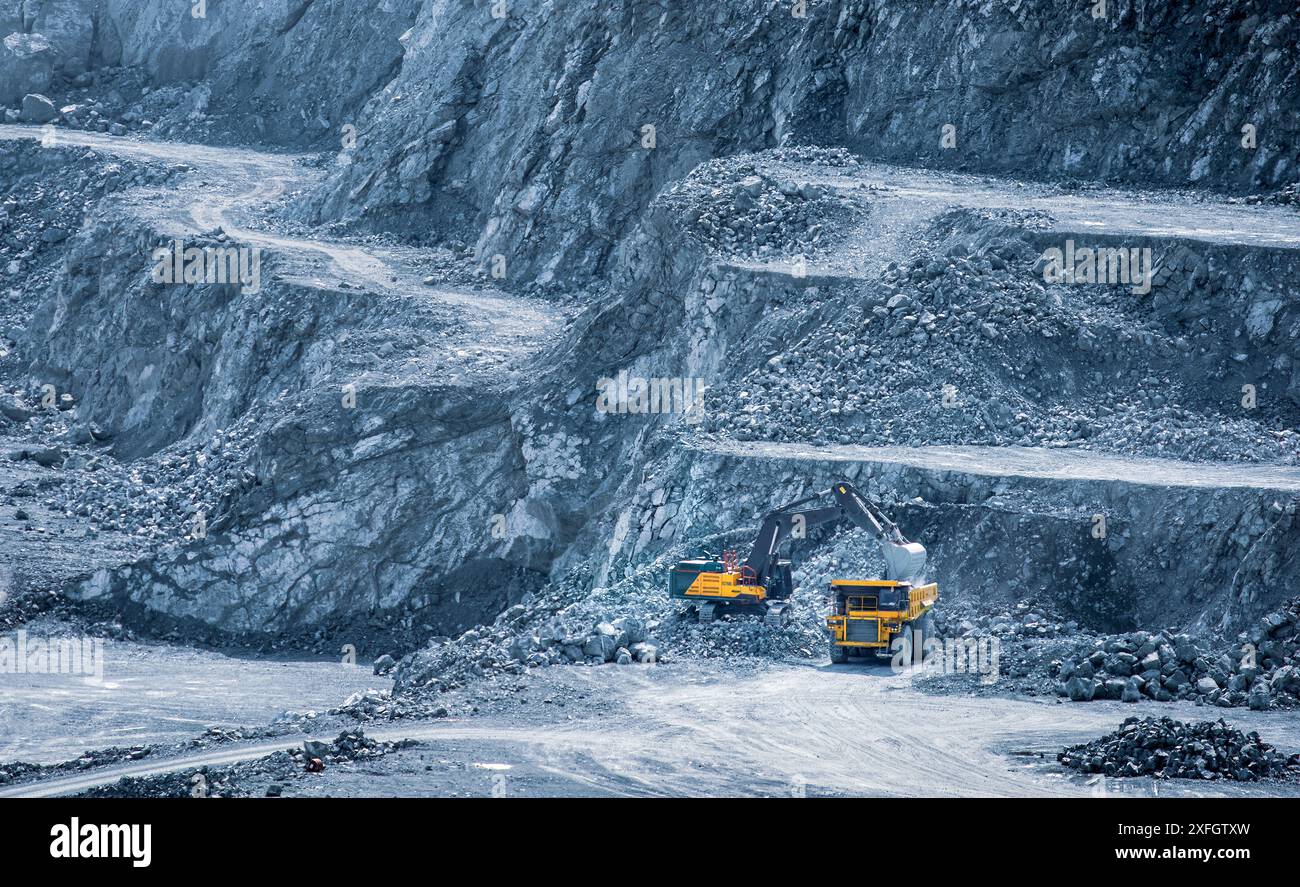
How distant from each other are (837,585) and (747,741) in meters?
4.17

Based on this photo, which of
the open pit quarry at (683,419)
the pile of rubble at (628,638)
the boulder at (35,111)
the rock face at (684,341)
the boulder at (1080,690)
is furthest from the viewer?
the boulder at (35,111)

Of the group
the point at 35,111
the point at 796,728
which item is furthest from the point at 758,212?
the point at 35,111

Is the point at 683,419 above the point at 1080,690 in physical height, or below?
above

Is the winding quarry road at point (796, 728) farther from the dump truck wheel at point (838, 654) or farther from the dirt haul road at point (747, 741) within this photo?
the dump truck wheel at point (838, 654)

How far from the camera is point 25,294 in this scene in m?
51.4

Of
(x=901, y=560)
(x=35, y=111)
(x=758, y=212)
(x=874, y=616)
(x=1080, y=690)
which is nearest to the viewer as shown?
(x=1080, y=690)

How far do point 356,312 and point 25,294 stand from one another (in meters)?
16.4

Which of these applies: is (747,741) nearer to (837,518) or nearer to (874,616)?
(874,616)

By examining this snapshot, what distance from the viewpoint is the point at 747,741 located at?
2105 centimetres

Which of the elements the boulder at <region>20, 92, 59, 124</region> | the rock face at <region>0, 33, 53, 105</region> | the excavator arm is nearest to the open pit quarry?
the excavator arm

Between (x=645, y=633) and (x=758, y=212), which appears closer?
(x=645, y=633)

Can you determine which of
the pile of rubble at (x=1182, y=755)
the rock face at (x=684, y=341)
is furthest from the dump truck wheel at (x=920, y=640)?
the pile of rubble at (x=1182, y=755)

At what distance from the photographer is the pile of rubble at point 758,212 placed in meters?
34.6

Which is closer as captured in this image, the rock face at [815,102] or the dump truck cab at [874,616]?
the dump truck cab at [874,616]
